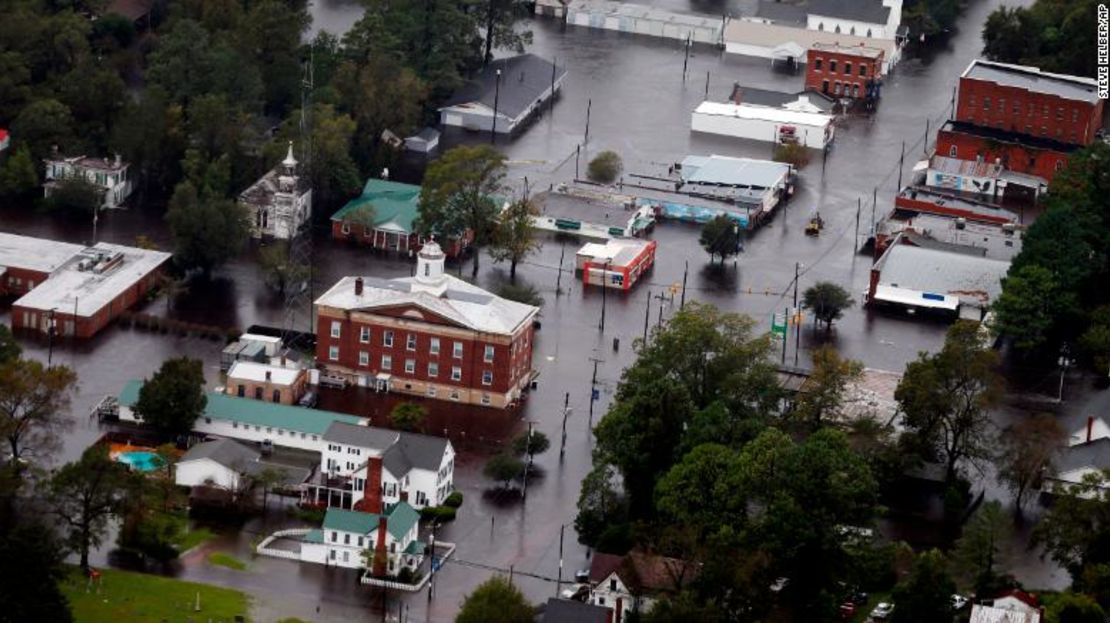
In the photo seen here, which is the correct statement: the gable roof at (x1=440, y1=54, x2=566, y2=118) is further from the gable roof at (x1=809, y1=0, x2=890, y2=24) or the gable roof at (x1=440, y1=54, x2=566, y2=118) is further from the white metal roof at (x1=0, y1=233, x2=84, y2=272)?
the white metal roof at (x1=0, y1=233, x2=84, y2=272)

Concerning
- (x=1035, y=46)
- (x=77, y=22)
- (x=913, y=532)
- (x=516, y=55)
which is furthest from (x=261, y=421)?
(x=1035, y=46)

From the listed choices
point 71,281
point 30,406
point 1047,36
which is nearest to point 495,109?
point 1047,36

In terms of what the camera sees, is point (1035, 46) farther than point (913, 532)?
Yes

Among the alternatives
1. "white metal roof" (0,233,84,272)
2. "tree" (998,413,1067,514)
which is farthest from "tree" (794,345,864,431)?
"white metal roof" (0,233,84,272)

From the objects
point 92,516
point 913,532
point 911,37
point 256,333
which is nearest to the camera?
point 92,516

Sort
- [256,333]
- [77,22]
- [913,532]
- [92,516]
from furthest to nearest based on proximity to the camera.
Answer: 1. [77,22]
2. [256,333]
3. [913,532]
4. [92,516]

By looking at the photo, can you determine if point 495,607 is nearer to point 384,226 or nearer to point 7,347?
point 7,347

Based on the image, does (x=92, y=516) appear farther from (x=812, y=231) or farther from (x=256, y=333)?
(x=812, y=231)
